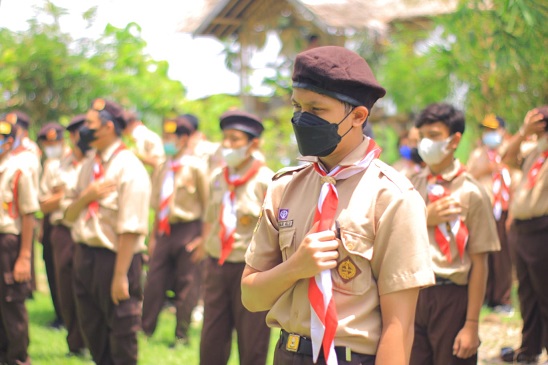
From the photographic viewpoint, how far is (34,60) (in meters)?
13.1

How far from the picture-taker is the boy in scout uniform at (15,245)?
7.09m

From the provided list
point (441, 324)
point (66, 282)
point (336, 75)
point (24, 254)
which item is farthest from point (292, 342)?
point (66, 282)

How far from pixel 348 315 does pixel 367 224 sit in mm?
369

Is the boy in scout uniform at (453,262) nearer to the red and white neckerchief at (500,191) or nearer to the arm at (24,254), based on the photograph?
the arm at (24,254)

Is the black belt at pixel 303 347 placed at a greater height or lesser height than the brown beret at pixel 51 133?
lesser

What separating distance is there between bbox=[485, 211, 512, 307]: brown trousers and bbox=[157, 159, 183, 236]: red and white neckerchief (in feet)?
14.1

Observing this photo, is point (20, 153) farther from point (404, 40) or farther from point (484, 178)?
point (404, 40)

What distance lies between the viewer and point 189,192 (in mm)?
9047

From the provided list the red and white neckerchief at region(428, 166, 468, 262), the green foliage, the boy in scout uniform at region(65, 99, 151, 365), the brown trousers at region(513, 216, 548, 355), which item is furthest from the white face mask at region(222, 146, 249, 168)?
the green foliage

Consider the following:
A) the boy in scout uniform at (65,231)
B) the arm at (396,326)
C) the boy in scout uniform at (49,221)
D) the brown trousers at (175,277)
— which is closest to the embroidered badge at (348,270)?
the arm at (396,326)

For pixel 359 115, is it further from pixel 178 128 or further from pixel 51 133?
pixel 51 133

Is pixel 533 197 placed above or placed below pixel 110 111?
below

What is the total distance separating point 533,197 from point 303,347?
Result: 165 inches

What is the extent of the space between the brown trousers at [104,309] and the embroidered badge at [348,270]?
11.6 ft
